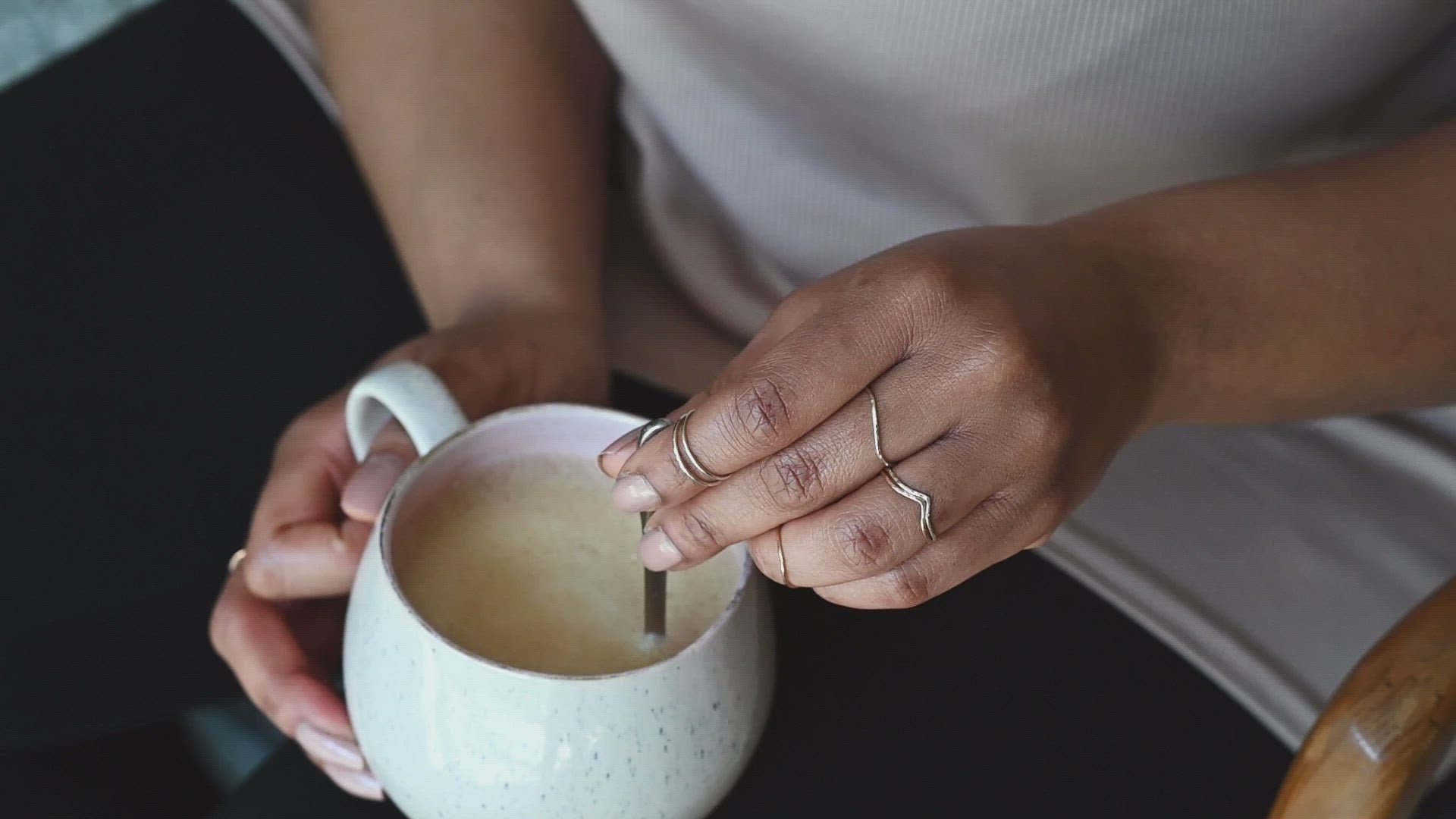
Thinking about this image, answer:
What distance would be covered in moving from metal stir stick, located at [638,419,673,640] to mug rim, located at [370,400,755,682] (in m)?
0.01

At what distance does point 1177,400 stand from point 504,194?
44 cm

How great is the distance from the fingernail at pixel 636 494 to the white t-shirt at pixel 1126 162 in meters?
0.33

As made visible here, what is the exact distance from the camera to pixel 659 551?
48 centimetres

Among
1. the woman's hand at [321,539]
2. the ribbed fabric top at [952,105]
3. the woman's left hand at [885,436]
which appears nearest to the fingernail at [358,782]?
the woman's hand at [321,539]

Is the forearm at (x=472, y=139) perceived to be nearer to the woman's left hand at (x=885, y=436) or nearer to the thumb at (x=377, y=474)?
the thumb at (x=377, y=474)

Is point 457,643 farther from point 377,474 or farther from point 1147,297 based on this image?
point 1147,297

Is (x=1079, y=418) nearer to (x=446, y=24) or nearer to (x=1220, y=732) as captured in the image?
(x=1220, y=732)

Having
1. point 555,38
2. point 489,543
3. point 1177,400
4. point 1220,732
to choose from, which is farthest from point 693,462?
point 555,38

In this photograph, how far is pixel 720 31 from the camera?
0.76 metres

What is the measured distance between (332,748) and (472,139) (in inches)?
15.8

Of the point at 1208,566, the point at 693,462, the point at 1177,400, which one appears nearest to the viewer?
the point at 693,462

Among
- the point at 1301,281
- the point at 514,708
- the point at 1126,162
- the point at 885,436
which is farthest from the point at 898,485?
the point at 1126,162

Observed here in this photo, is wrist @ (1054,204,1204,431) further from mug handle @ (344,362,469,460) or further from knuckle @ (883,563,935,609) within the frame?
mug handle @ (344,362,469,460)

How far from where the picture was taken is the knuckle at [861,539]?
0.47 metres
